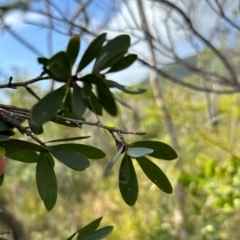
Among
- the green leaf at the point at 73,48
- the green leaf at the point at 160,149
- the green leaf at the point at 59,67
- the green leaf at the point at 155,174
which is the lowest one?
the green leaf at the point at 155,174

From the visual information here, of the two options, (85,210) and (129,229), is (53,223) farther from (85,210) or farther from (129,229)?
(129,229)

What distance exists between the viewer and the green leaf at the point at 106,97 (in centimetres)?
26

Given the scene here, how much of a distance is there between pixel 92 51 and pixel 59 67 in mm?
35

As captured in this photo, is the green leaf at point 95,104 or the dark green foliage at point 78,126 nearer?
the dark green foliage at point 78,126

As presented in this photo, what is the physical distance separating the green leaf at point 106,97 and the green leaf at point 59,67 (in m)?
0.04

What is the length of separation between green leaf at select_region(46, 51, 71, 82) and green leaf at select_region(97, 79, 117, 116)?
1.4 inches

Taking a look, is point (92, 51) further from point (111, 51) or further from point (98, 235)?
point (98, 235)

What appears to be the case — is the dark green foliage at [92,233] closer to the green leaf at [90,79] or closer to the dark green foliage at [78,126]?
the dark green foliage at [78,126]

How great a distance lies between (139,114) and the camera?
81.9 inches

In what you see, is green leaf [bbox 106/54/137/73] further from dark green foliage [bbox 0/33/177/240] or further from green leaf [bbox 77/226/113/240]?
green leaf [bbox 77/226/113/240]

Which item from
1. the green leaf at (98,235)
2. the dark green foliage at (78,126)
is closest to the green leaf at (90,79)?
the dark green foliage at (78,126)

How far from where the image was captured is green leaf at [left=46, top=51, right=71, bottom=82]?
0.20 meters

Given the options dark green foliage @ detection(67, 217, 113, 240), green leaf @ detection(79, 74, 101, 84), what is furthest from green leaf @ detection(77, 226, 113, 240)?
green leaf @ detection(79, 74, 101, 84)

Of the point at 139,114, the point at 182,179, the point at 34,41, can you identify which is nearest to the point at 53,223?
the point at 139,114
